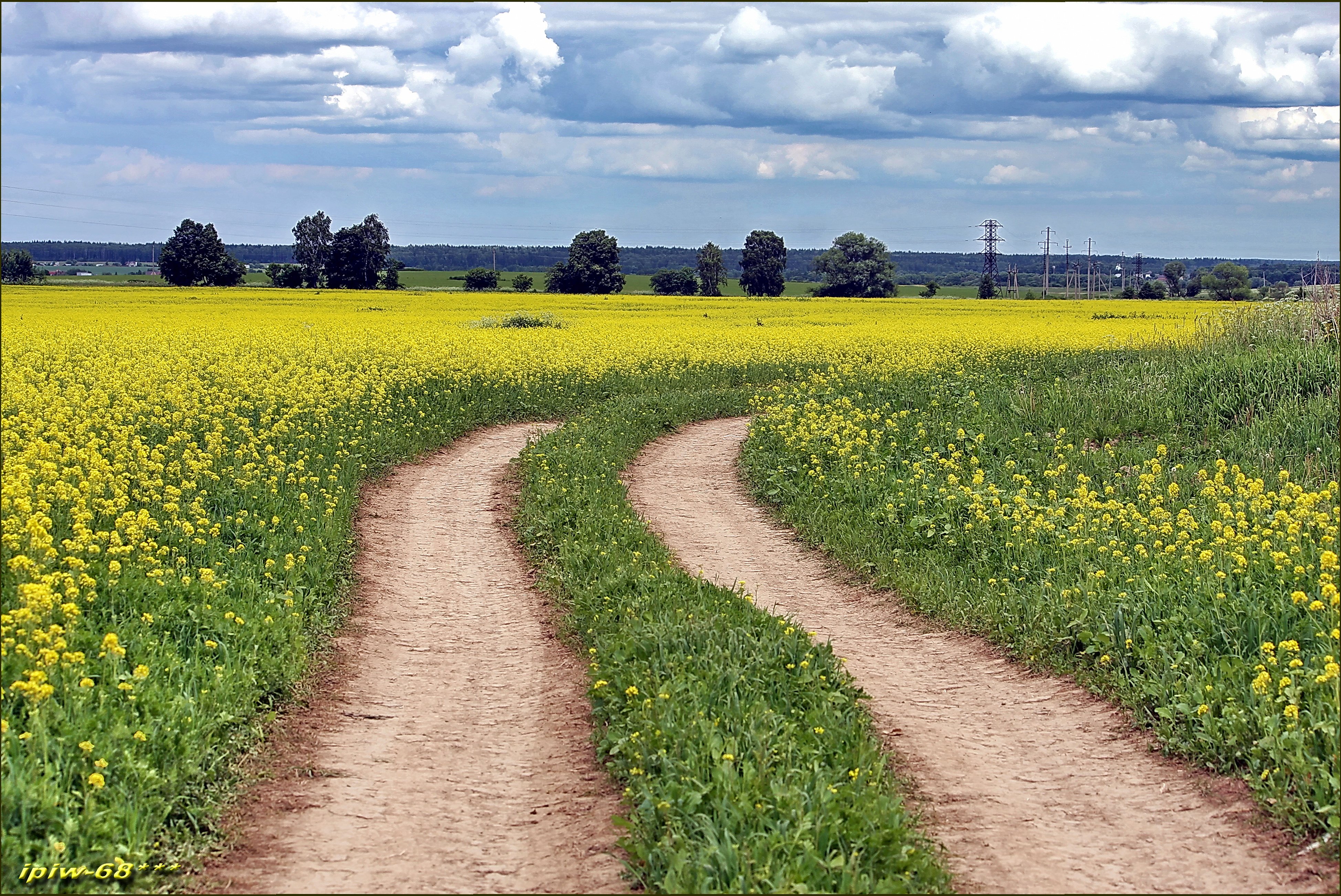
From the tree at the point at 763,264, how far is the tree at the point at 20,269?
82.3 m

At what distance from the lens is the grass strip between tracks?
4762 mm

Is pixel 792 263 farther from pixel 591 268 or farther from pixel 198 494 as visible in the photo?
pixel 198 494

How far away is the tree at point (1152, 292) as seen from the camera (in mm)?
85938

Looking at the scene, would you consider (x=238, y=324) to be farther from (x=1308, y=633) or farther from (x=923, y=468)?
(x=1308, y=633)

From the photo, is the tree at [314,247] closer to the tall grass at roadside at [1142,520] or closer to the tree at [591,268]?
the tree at [591,268]

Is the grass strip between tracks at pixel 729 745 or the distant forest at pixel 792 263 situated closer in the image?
the grass strip between tracks at pixel 729 745

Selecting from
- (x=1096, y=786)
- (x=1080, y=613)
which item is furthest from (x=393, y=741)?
(x=1080, y=613)

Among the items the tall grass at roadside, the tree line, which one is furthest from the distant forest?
the tall grass at roadside

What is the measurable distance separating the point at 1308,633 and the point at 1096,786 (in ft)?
6.21

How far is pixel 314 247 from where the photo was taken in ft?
247

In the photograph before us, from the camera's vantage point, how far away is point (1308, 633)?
6.99m

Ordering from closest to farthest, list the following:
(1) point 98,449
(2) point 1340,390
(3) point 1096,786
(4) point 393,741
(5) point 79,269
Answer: (3) point 1096,786
(4) point 393,741
(2) point 1340,390
(1) point 98,449
(5) point 79,269

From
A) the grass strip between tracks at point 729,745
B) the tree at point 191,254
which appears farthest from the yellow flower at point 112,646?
the tree at point 191,254

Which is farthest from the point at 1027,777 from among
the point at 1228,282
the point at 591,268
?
the point at 591,268
